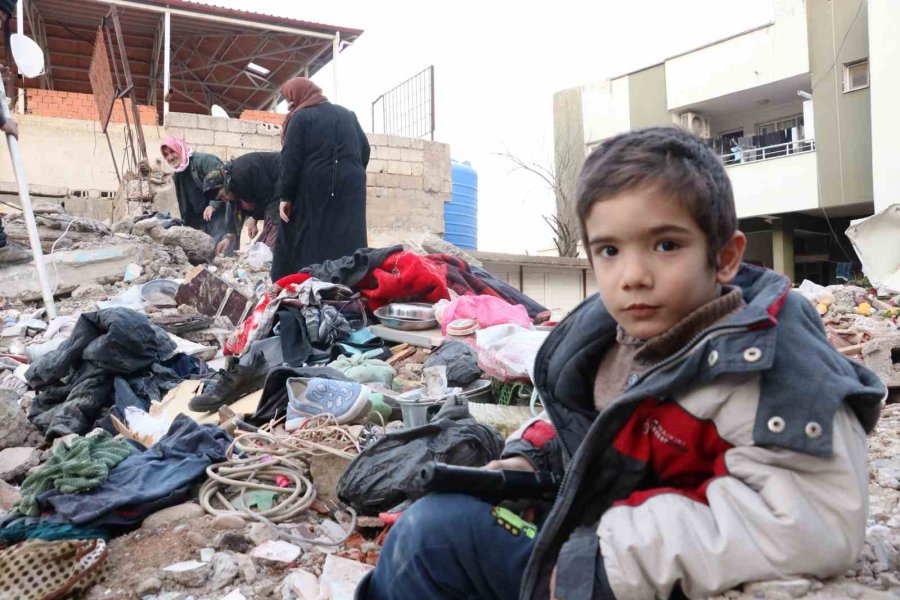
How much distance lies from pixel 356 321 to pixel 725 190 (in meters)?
3.85

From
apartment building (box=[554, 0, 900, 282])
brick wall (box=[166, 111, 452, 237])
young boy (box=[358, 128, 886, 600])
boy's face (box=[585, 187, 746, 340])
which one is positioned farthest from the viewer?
apartment building (box=[554, 0, 900, 282])

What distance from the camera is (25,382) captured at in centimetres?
439

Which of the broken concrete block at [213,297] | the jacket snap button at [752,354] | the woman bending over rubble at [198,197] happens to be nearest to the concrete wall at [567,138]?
the woman bending over rubble at [198,197]

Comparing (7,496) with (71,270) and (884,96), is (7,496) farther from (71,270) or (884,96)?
(884,96)

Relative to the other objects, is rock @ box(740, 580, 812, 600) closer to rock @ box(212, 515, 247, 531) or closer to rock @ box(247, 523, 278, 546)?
rock @ box(247, 523, 278, 546)

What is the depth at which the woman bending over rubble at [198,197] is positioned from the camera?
7.79 metres

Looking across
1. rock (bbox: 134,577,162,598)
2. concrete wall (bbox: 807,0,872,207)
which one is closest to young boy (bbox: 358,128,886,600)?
rock (bbox: 134,577,162,598)

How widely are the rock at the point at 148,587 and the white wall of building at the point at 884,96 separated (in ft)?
50.3

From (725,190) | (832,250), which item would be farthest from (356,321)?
(832,250)

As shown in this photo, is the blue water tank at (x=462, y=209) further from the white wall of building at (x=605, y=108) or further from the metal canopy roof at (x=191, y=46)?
the white wall of building at (x=605, y=108)

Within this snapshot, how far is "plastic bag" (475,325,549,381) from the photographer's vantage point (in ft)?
11.1

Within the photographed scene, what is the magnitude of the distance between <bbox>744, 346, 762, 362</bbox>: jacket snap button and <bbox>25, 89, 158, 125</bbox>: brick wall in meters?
12.0

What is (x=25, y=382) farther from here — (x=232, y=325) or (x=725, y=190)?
(x=725, y=190)

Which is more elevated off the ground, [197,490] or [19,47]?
[19,47]
